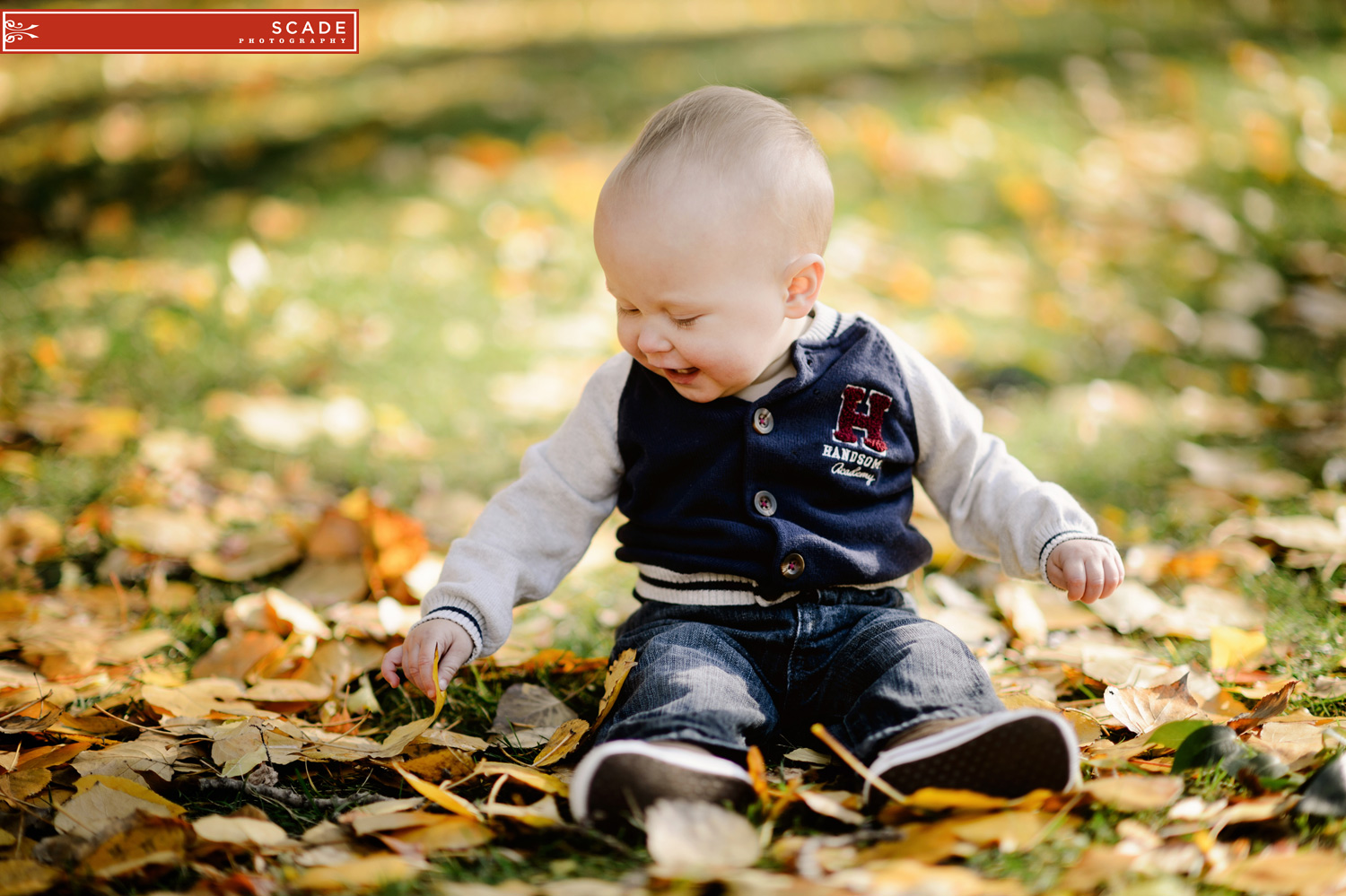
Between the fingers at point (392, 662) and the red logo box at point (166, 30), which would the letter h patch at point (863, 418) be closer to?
the fingers at point (392, 662)

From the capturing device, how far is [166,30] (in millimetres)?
3127

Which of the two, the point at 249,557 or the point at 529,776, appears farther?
the point at 249,557

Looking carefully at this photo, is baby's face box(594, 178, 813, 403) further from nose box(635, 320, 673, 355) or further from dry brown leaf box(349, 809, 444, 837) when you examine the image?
dry brown leaf box(349, 809, 444, 837)

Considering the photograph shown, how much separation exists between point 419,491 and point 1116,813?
1.84 metres

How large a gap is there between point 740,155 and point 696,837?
2.99 feet

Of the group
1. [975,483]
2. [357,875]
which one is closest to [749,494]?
[975,483]

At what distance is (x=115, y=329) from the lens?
133 inches

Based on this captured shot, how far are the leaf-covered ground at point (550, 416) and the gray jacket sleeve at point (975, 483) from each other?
0.79ft

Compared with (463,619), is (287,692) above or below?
below

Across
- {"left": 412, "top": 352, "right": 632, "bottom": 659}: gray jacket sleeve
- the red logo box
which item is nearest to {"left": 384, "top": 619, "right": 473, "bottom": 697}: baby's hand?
{"left": 412, "top": 352, "right": 632, "bottom": 659}: gray jacket sleeve

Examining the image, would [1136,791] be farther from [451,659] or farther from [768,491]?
[451,659]

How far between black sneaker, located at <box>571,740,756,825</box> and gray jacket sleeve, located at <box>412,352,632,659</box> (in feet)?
1.56

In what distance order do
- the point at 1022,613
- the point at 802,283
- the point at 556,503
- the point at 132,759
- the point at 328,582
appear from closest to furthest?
1. the point at 132,759
2. the point at 802,283
3. the point at 556,503
4. the point at 1022,613
5. the point at 328,582

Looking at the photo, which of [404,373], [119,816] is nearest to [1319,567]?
[119,816]
